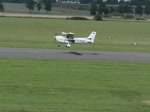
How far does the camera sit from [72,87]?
67.7 ft

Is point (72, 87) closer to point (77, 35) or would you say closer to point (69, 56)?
point (69, 56)

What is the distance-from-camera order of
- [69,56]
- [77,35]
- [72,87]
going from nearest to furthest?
[72,87] → [69,56] → [77,35]

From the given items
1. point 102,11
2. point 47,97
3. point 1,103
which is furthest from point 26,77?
point 102,11

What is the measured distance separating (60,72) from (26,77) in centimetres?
307

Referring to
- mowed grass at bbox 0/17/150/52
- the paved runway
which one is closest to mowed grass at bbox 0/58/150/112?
the paved runway

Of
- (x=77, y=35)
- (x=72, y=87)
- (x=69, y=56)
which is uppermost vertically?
(x=72, y=87)

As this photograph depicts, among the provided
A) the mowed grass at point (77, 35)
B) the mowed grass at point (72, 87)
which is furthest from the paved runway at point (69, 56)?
the mowed grass at point (77, 35)

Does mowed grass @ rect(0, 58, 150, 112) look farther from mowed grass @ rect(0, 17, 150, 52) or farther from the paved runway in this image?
mowed grass @ rect(0, 17, 150, 52)

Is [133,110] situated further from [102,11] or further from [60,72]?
[102,11]

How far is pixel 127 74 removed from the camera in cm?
2642

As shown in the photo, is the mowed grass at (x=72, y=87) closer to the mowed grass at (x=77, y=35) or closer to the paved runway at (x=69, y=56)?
the paved runway at (x=69, y=56)

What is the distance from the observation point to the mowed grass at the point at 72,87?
16.4 meters

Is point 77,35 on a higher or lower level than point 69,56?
lower

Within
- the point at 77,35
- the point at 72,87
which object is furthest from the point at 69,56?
the point at 77,35
